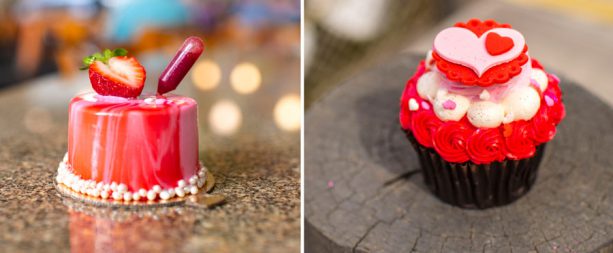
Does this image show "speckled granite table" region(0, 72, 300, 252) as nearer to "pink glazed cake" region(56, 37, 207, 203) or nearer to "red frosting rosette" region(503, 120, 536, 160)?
"pink glazed cake" region(56, 37, 207, 203)

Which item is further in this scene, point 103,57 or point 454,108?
point 103,57

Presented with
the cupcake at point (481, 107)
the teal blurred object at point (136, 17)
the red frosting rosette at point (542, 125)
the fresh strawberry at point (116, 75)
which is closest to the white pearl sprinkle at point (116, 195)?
the fresh strawberry at point (116, 75)

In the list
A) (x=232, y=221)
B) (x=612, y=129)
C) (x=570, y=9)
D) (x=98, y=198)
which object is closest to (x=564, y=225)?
(x=612, y=129)

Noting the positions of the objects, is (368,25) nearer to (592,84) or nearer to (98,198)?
(592,84)

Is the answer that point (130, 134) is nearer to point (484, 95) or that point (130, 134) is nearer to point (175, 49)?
point (484, 95)

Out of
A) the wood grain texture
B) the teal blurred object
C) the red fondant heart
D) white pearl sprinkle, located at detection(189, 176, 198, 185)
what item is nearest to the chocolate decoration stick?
white pearl sprinkle, located at detection(189, 176, 198, 185)

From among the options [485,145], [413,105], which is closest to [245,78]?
[413,105]
